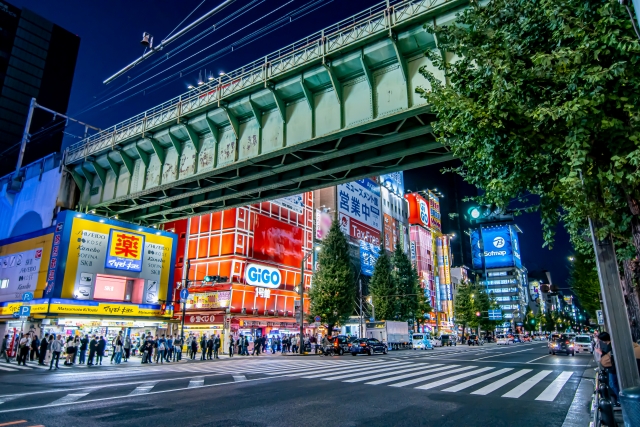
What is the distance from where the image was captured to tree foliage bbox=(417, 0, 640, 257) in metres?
5.33

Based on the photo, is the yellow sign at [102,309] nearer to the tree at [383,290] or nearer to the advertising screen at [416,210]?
the tree at [383,290]

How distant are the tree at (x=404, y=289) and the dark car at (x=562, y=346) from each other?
18170 mm

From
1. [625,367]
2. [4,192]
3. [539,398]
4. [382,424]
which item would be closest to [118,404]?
[382,424]

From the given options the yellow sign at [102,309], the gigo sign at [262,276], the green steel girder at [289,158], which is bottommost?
the yellow sign at [102,309]

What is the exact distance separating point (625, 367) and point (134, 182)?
21.9 metres

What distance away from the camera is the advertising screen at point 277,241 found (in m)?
41.5

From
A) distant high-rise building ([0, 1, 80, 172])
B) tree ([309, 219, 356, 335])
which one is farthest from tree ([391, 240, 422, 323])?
distant high-rise building ([0, 1, 80, 172])

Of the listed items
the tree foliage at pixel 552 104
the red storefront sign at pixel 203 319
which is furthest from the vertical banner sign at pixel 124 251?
the tree foliage at pixel 552 104

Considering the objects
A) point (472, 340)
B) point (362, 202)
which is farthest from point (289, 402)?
point (472, 340)

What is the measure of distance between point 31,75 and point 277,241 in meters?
58.7

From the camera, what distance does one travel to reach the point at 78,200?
84.8 feet

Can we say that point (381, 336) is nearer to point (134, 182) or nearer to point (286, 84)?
point (134, 182)

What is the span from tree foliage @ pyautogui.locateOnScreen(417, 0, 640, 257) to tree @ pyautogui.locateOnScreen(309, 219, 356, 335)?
31.5 m

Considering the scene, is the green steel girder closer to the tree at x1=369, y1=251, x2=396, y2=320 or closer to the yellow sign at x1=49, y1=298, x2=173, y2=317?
the yellow sign at x1=49, y1=298, x2=173, y2=317
